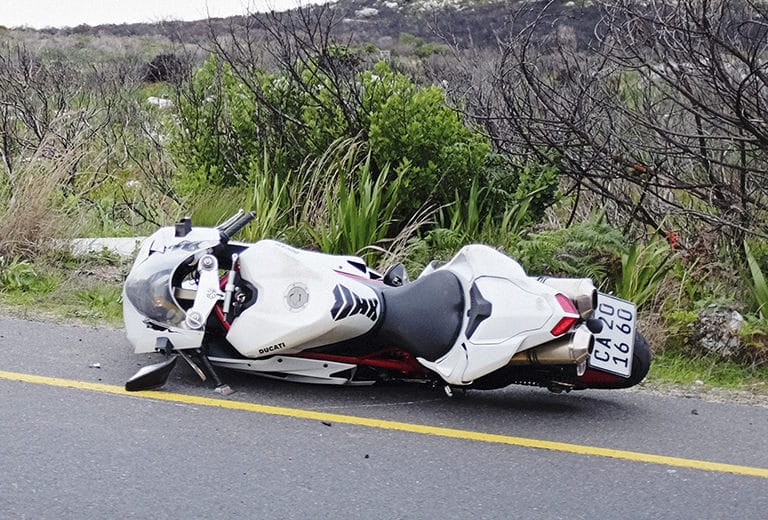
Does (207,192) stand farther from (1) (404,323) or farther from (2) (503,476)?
(2) (503,476)

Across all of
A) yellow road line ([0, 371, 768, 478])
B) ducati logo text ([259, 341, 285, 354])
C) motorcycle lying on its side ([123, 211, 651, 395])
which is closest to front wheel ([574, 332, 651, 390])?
motorcycle lying on its side ([123, 211, 651, 395])

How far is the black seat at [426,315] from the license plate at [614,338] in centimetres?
70

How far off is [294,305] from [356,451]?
93 cm

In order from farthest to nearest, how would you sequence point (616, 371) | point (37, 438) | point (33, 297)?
point (33, 297)
point (616, 371)
point (37, 438)

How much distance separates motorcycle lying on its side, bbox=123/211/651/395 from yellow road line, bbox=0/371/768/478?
160 mm

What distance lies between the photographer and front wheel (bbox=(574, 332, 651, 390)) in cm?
523

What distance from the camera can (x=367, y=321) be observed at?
5293 mm

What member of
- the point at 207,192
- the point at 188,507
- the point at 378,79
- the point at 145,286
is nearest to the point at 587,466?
the point at 188,507

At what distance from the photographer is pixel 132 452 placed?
471 centimetres

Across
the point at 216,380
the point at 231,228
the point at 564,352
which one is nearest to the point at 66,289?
the point at 231,228

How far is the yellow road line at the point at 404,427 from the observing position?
15.5 feet

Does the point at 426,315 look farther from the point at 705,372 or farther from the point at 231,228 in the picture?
the point at 705,372

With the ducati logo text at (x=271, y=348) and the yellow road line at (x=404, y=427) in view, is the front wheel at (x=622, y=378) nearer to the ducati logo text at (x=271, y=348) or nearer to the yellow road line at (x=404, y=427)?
the yellow road line at (x=404, y=427)

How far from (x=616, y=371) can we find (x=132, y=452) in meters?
2.32
